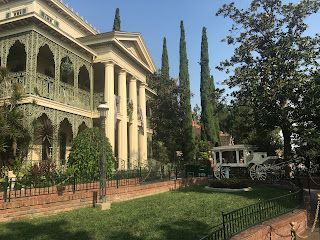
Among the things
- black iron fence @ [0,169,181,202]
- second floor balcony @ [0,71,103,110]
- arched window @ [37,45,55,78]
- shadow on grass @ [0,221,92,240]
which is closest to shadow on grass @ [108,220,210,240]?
shadow on grass @ [0,221,92,240]

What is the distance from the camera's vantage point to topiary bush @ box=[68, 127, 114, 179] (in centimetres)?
1120

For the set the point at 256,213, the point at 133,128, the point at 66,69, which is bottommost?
the point at 256,213

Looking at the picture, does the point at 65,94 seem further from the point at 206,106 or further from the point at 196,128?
the point at 196,128

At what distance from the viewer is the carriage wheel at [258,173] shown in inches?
703

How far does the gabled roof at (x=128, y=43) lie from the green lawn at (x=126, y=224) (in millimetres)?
12018

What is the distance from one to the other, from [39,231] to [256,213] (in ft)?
17.7

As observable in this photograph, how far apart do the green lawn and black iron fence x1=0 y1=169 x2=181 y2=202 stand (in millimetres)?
1255

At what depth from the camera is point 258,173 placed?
17828 mm

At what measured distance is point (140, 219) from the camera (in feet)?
23.8

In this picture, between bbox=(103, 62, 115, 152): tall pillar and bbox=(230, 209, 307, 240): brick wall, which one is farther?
bbox=(103, 62, 115, 152): tall pillar

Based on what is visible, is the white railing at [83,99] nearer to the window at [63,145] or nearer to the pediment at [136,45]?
the window at [63,145]

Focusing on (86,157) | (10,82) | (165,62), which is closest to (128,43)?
(10,82)

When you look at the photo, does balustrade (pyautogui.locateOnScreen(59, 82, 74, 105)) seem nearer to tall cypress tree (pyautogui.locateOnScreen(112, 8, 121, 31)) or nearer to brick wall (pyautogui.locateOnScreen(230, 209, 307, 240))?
brick wall (pyautogui.locateOnScreen(230, 209, 307, 240))

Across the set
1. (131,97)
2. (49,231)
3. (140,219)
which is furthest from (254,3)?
(49,231)
